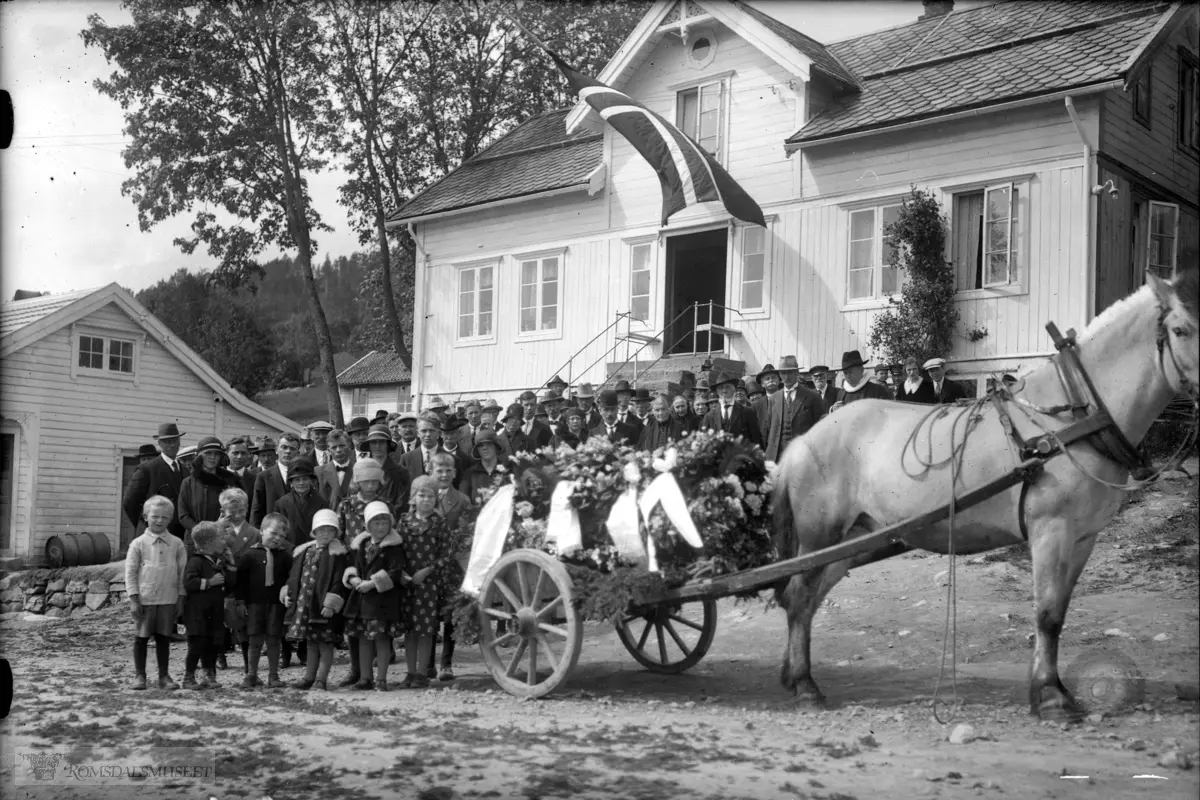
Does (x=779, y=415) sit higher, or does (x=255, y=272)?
(x=255, y=272)

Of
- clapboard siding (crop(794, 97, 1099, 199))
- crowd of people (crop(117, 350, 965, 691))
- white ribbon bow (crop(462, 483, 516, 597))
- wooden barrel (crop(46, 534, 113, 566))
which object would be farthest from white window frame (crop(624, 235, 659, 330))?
white ribbon bow (crop(462, 483, 516, 597))

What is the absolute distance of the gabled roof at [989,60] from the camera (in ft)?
49.9

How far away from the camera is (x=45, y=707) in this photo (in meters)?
7.23

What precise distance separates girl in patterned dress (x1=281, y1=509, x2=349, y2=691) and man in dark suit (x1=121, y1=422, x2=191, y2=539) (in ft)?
10.9

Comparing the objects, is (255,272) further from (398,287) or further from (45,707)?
(45,707)

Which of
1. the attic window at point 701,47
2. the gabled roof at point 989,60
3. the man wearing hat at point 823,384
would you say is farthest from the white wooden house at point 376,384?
the man wearing hat at point 823,384

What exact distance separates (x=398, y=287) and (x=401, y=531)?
24.5m

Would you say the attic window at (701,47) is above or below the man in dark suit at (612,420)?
above

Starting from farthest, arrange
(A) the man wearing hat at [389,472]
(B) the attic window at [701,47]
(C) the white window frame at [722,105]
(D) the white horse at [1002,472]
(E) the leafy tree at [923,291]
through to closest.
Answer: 1. (B) the attic window at [701,47]
2. (C) the white window frame at [722,105]
3. (E) the leafy tree at [923,291]
4. (A) the man wearing hat at [389,472]
5. (D) the white horse at [1002,472]

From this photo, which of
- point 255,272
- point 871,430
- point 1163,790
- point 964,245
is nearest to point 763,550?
point 871,430

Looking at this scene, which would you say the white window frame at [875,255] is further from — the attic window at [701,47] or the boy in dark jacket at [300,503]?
the boy in dark jacket at [300,503]

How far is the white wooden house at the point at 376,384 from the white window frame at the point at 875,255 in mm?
25409

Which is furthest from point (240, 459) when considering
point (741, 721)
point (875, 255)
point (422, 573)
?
point (875, 255)

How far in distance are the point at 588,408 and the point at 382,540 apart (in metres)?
4.72
